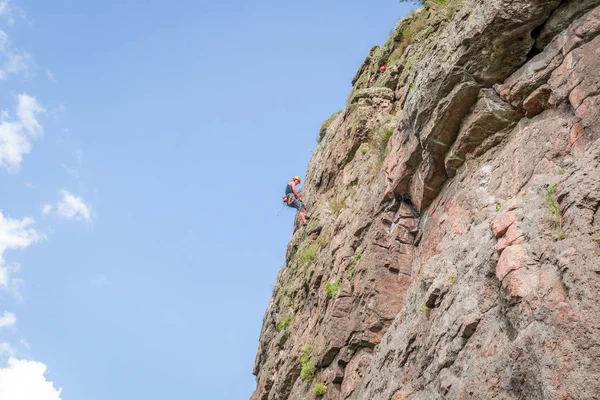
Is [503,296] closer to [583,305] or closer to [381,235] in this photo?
[583,305]

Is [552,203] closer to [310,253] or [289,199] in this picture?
[310,253]

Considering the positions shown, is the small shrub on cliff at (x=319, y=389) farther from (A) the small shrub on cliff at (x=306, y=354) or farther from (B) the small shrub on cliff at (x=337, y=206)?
(B) the small shrub on cliff at (x=337, y=206)

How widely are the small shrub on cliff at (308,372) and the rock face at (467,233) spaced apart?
0.18ft

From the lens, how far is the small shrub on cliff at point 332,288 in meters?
15.2

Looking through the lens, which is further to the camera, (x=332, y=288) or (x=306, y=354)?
(x=306, y=354)

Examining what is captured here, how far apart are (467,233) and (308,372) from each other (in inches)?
266

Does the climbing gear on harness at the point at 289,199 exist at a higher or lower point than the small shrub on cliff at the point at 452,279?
higher

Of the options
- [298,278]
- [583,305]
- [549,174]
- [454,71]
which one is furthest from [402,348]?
[298,278]

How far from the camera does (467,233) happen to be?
9898 millimetres

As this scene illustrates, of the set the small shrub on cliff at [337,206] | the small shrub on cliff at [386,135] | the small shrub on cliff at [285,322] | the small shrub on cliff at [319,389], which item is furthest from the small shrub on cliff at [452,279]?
the small shrub on cliff at [285,322]

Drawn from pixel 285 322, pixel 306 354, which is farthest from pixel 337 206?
pixel 306 354

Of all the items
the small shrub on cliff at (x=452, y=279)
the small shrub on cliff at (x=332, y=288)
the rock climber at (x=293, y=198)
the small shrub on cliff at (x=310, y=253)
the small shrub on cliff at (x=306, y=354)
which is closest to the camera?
the small shrub on cliff at (x=452, y=279)

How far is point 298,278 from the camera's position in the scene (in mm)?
19156

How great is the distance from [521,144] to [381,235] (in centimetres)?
496
